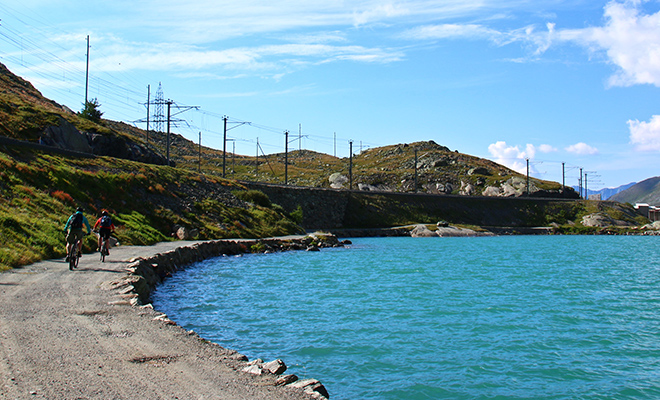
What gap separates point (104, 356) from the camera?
11.8 m

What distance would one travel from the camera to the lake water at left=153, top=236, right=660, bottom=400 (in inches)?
597

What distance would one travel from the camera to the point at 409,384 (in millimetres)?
14734

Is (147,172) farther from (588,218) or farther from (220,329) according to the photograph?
(588,218)

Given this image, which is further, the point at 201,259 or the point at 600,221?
the point at 600,221

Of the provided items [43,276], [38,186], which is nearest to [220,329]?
[43,276]

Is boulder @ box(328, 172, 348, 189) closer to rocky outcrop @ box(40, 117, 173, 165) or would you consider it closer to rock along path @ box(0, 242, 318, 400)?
rocky outcrop @ box(40, 117, 173, 165)

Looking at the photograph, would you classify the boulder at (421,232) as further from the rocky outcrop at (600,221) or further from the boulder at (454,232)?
the rocky outcrop at (600,221)

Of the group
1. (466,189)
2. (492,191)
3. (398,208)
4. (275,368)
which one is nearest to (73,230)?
(275,368)

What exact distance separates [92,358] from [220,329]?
922cm

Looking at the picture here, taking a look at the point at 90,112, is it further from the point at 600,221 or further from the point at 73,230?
the point at 600,221

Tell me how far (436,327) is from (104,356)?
14247 mm

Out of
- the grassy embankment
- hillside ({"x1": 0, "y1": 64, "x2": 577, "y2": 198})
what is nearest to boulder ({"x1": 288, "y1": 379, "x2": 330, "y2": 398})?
the grassy embankment

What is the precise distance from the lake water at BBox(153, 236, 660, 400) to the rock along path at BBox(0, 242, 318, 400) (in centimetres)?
344

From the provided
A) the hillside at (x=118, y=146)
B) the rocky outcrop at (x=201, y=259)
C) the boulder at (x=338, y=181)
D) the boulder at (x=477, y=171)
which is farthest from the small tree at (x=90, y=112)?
the boulder at (x=477, y=171)
